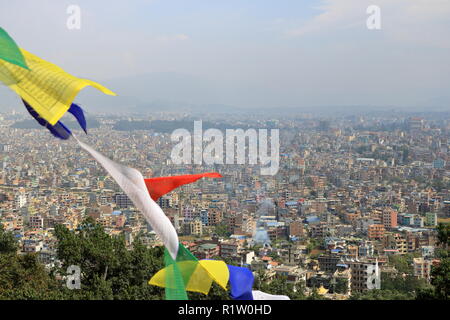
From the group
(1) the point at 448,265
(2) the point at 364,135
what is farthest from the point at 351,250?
(2) the point at 364,135

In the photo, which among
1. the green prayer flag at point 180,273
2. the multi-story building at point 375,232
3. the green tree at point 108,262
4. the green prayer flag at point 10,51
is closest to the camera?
the green prayer flag at point 10,51

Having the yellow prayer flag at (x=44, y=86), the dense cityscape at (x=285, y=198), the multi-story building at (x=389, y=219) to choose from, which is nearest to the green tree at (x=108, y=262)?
the yellow prayer flag at (x=44, y=86)

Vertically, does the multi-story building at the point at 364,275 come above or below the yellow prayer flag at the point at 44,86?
below

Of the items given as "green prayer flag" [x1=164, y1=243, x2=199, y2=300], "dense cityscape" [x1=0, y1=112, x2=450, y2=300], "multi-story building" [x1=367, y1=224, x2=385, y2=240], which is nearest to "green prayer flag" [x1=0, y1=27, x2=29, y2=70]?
"green prayer flag" [x1=164, y1=243, x2=199, y2=300]

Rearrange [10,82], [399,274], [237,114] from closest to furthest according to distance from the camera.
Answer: [10,82]
[399,274]
[237,114]

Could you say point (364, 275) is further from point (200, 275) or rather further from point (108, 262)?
point (200, 275)

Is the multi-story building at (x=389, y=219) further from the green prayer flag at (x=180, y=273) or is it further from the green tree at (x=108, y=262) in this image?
the green prayer flag at (x=180, y=273)
